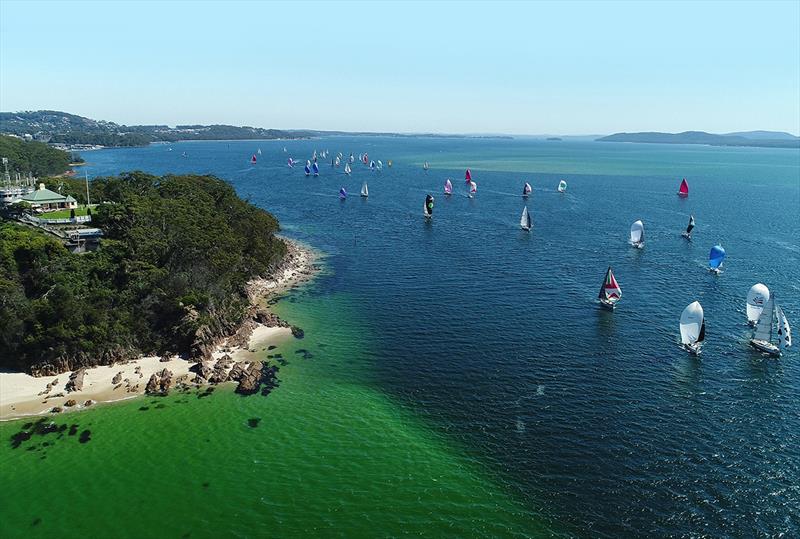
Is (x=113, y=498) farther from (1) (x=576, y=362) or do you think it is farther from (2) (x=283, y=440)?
(1) (x=576, y=362)

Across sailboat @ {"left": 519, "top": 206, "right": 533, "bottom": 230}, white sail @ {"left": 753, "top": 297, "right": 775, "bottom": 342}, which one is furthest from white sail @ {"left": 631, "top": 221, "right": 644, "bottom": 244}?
white sail @ {"left": 753, "top": 297, "right": 775, "bottom": 342}

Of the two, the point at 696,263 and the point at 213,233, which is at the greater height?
the point at 213,233

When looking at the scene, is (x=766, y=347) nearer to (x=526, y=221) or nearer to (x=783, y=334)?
(x=783, y=334)

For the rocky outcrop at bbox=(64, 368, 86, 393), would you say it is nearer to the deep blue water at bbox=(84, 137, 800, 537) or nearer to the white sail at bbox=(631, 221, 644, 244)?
the deep blue water at bbox=(84, 137, 800, 537)

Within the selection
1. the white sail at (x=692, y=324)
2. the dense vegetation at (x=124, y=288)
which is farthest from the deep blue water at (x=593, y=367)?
the dense vegetation at (x=124, y=288)

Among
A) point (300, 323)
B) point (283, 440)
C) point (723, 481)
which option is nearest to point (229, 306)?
point (300, 323)

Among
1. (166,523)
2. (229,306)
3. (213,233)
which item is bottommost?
(166,523)

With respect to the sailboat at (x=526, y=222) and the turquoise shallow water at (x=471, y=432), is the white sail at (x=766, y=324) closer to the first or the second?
the turquoise shallow water at (x=471, y=432)
